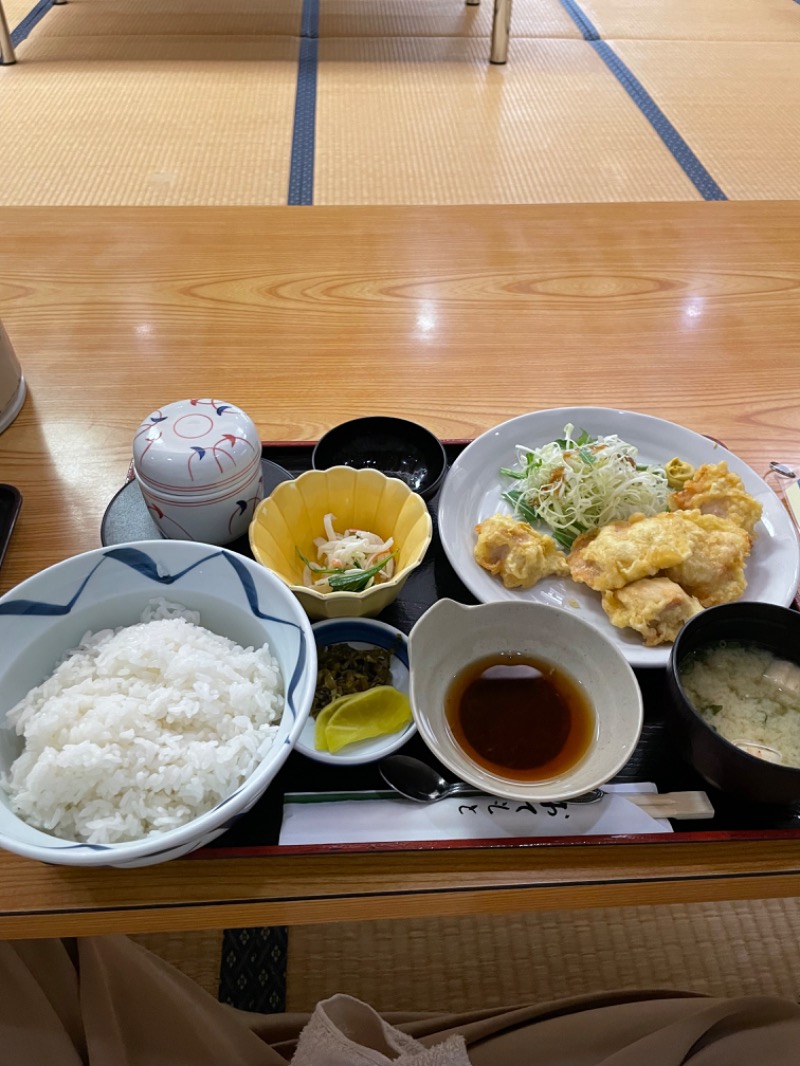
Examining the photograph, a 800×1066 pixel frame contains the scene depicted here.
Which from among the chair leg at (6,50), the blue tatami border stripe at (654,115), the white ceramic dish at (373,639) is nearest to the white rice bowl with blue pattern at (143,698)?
the white ceramic dish at (373,639)

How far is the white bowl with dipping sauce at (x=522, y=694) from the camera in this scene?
0.93m

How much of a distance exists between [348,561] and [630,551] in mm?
444

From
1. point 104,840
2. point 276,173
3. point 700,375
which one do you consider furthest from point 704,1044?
point 276,173

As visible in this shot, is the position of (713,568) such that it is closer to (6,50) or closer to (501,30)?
(501,30)

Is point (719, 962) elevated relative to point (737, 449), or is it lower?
lower

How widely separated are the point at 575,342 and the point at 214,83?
2.62 m

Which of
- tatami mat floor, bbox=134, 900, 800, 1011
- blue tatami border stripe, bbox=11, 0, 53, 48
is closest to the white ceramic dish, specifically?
tatami mat floor, bbox=134, 900, 800, 1011

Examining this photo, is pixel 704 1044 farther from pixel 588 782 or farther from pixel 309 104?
pixel 309 104

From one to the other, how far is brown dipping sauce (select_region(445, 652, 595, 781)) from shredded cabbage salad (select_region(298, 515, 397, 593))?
7.5 inches

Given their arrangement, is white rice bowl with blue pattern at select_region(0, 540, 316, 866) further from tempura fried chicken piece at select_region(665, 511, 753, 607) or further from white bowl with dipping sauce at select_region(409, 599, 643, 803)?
tempura fried chicken piece at select_region(665, 511, 753, 607)

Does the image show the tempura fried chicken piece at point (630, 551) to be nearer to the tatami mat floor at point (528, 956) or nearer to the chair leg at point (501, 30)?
the tatami mat floor at point (528, 956)

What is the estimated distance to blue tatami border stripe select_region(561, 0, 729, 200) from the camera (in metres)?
2.77

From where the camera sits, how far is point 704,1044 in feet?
3.66

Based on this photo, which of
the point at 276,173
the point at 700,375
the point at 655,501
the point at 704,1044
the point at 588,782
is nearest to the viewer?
the point at 588,782
